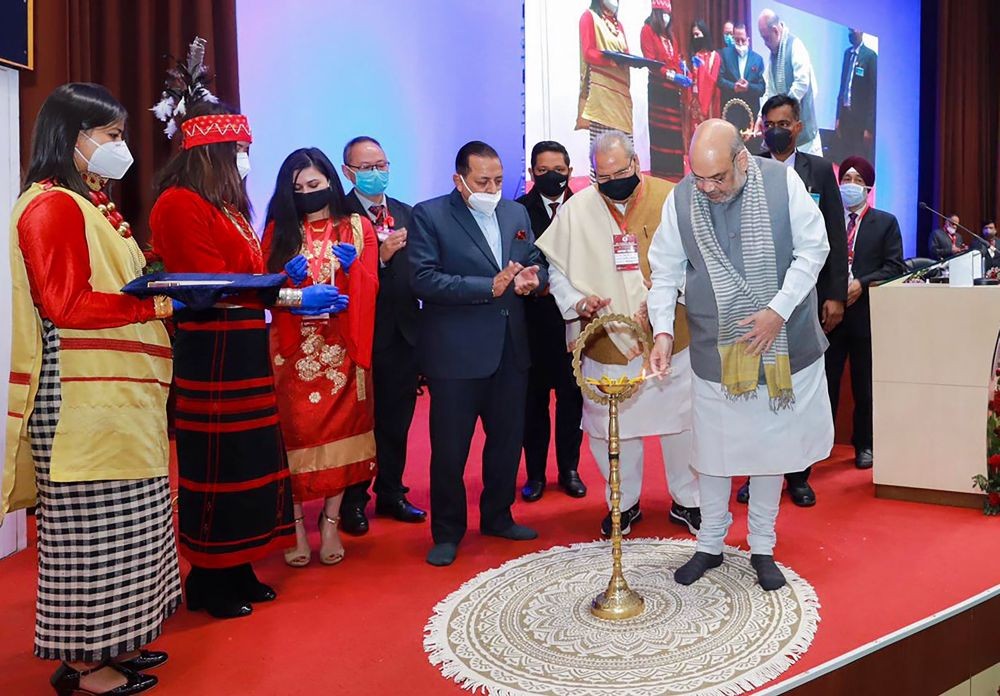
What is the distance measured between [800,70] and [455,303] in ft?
23.7

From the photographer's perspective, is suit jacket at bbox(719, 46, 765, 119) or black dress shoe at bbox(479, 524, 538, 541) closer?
black dress shoe at bbox(479, 524, 538, 541)

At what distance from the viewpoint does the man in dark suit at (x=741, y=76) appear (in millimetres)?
8227

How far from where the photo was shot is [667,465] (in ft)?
11.5

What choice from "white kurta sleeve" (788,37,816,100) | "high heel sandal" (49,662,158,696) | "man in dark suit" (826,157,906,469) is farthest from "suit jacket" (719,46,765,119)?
"high heel sandal" (49,662,158,696)

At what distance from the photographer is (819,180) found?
12.2ft

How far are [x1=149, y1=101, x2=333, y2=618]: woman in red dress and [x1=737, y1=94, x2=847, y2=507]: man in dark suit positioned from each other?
6.91 feet

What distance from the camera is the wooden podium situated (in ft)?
11.7

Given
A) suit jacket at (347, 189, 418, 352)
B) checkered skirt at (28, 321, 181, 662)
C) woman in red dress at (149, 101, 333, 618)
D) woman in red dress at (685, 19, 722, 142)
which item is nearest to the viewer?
checkered skirt at (28, 321, 181, 662)

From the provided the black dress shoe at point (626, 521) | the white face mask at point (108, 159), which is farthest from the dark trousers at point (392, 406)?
the white face mask at point (108, 159)

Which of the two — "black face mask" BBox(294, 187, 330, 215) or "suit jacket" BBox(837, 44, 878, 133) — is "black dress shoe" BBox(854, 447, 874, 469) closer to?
"black face mask" BBox(294, 187, 330, 215)

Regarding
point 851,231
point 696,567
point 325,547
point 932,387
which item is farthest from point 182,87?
point 932,387

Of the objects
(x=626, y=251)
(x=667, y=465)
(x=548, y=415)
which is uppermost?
(x=626, y=251)

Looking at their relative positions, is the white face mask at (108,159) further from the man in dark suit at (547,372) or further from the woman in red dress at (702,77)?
the woman in red dress at (702,77)

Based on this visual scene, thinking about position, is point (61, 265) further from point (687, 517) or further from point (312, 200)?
point (687, 517)
